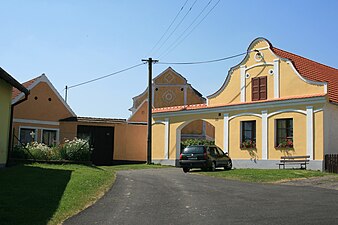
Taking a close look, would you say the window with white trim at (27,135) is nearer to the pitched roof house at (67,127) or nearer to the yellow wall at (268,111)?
the pitched roof house at (67,127)

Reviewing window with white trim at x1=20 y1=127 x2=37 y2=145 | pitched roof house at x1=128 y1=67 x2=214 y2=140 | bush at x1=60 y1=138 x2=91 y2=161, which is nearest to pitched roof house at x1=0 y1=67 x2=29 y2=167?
bush at x1=60 y1=138 x2=91 y2=161

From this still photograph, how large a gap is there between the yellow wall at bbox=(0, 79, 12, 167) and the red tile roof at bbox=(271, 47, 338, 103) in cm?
1557

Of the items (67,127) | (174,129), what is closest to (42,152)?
(67,127)

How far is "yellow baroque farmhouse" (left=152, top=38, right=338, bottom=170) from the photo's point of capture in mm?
24938

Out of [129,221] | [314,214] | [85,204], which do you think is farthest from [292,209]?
[85,204]

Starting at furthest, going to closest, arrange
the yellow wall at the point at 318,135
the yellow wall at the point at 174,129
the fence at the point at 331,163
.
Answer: the yellow wall at the point at 174,129, the yellow wall at the point at 318,135, the fence at the point at 331,163

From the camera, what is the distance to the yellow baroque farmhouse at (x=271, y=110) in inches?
982

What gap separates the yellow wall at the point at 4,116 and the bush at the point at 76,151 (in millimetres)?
4397

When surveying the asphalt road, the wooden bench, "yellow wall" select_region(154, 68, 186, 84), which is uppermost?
"yellow wall" select_region(154, 68, 186, 84)

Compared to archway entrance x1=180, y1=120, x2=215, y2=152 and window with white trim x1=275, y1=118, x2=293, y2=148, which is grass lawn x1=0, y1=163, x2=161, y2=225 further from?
archway entrance x1=180, y1=120, x2=215, y2=152

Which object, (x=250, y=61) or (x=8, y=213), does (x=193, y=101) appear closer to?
(x=250, y=61)

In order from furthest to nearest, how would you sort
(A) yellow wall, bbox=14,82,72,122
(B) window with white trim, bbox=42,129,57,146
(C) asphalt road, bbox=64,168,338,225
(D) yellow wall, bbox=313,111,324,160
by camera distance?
(B) window with white trim, bbox=42,129,57,146 → (A) yellow wall, bbox=14,82,72,122 → (D) yellow wall, bbox=313,111,324,160 → (C) asphalt road, bbox=64,168,338,225

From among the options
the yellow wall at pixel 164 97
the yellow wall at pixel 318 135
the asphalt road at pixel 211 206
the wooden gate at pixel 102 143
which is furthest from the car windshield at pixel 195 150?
the yellow wall at pixel 164 97

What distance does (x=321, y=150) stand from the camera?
24.4 m
